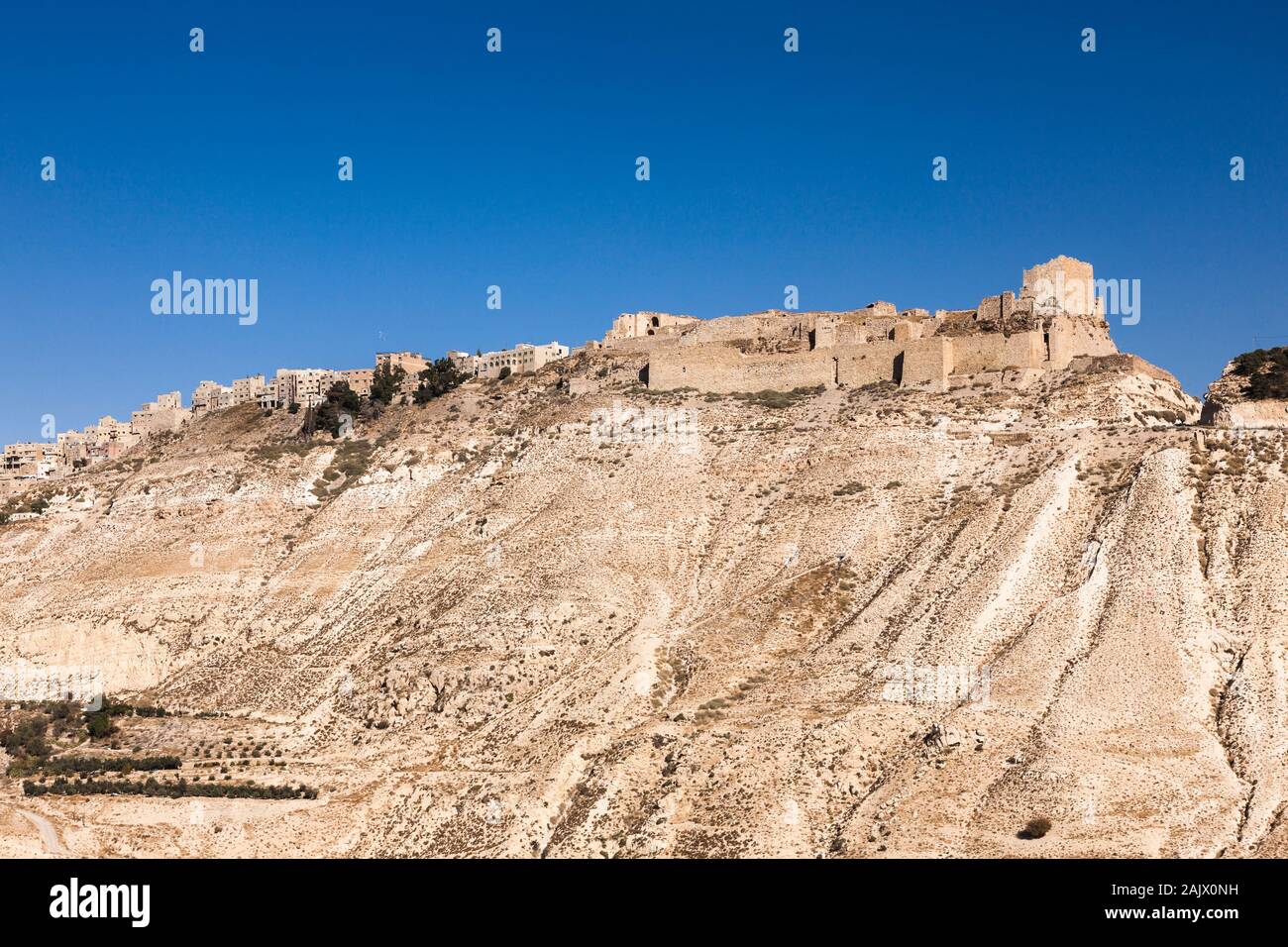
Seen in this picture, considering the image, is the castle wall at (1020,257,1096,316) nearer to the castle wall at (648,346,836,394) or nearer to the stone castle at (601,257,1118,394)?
the stone castle at (601,257,1118,394)

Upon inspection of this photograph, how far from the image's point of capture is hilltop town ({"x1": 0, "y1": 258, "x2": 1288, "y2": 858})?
93.1 ft

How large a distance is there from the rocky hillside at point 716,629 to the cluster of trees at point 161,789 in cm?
54

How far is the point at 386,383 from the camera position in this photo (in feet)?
217

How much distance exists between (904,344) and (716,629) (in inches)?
681

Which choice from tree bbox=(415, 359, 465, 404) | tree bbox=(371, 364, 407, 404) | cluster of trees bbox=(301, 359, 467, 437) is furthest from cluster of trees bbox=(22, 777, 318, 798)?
tree bbox=(371, 364, 407, 404)

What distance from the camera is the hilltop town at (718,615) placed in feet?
93.1

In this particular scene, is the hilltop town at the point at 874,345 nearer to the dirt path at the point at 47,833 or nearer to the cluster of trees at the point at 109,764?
the cluster of trees at the point at 109,764

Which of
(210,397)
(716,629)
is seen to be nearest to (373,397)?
(210,397)

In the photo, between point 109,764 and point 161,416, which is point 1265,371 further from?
point 161,416

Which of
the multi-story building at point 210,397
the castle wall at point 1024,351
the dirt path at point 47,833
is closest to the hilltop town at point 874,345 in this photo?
the castle wall at point 1024,351

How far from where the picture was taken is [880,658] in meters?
33.5

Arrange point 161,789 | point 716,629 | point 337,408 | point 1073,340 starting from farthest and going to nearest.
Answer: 1. point 337,408
2. point 1073,340
3. point 716,629
4. point 161,789

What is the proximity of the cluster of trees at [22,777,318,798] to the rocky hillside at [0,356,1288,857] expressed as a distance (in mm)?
537

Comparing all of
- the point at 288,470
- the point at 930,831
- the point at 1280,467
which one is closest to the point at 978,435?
the point at 1280,467
